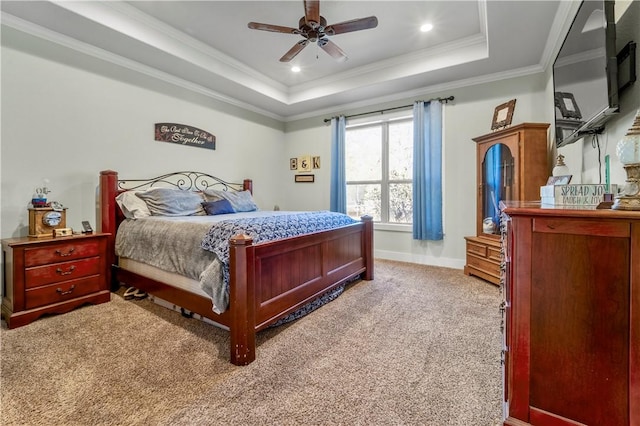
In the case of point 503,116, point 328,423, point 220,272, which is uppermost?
point 503,116

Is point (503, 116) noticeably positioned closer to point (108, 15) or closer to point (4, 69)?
point (108, 15)

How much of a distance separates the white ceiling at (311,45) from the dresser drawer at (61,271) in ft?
7.11

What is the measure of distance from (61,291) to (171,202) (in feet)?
3.93

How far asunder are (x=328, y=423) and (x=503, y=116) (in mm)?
3749

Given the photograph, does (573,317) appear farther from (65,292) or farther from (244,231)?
(65,292)

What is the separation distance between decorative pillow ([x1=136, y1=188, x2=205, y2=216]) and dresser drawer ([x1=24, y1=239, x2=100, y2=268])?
61 centimetres

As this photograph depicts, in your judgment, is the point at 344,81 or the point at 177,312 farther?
the point at 344,81

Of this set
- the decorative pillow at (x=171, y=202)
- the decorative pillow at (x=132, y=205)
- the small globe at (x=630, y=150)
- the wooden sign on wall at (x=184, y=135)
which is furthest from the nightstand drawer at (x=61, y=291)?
the small globe at (x=630, y=150)

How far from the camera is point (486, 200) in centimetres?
344

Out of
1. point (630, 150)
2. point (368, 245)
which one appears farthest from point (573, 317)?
point (368, 245)

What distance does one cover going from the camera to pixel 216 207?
11.1 feet

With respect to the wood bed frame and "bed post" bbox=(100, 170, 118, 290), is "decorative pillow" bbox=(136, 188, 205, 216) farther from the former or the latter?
the wood bed frame

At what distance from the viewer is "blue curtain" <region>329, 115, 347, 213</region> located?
475 centimetres

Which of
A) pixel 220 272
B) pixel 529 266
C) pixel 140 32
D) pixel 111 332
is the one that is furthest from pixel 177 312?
pixel 140 32
